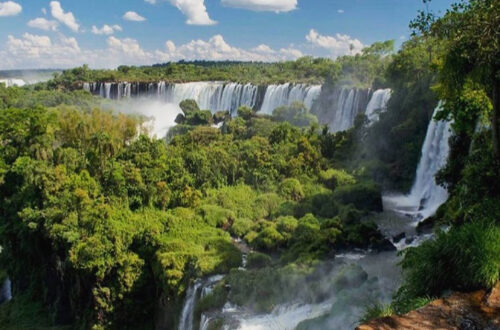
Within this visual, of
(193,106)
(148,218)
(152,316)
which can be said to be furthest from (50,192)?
(193,106)

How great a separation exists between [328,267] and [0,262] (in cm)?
2437

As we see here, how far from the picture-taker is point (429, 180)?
71.5ft

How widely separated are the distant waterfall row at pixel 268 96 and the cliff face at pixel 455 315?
24.9 meters

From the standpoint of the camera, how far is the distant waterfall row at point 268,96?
123 feet

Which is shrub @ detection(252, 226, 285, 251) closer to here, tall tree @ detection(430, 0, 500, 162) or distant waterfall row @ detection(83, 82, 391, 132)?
tall tree @ detection(430, 0, 500, 162)

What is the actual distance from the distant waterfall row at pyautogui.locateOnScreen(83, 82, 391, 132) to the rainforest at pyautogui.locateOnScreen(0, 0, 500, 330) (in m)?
0.46

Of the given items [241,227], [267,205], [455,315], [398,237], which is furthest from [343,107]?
[455,315]

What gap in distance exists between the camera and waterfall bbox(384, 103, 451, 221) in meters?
20.5

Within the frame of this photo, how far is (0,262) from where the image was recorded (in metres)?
29.2

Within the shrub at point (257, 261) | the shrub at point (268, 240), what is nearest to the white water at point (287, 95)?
the shrub at point (268, 240)

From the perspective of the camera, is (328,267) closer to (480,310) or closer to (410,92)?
(480,310)

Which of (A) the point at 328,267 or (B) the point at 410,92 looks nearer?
(A) the point at 328,267

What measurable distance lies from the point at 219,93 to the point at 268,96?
8.38 meters

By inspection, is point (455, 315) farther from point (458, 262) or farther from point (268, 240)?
point (268, 240)
